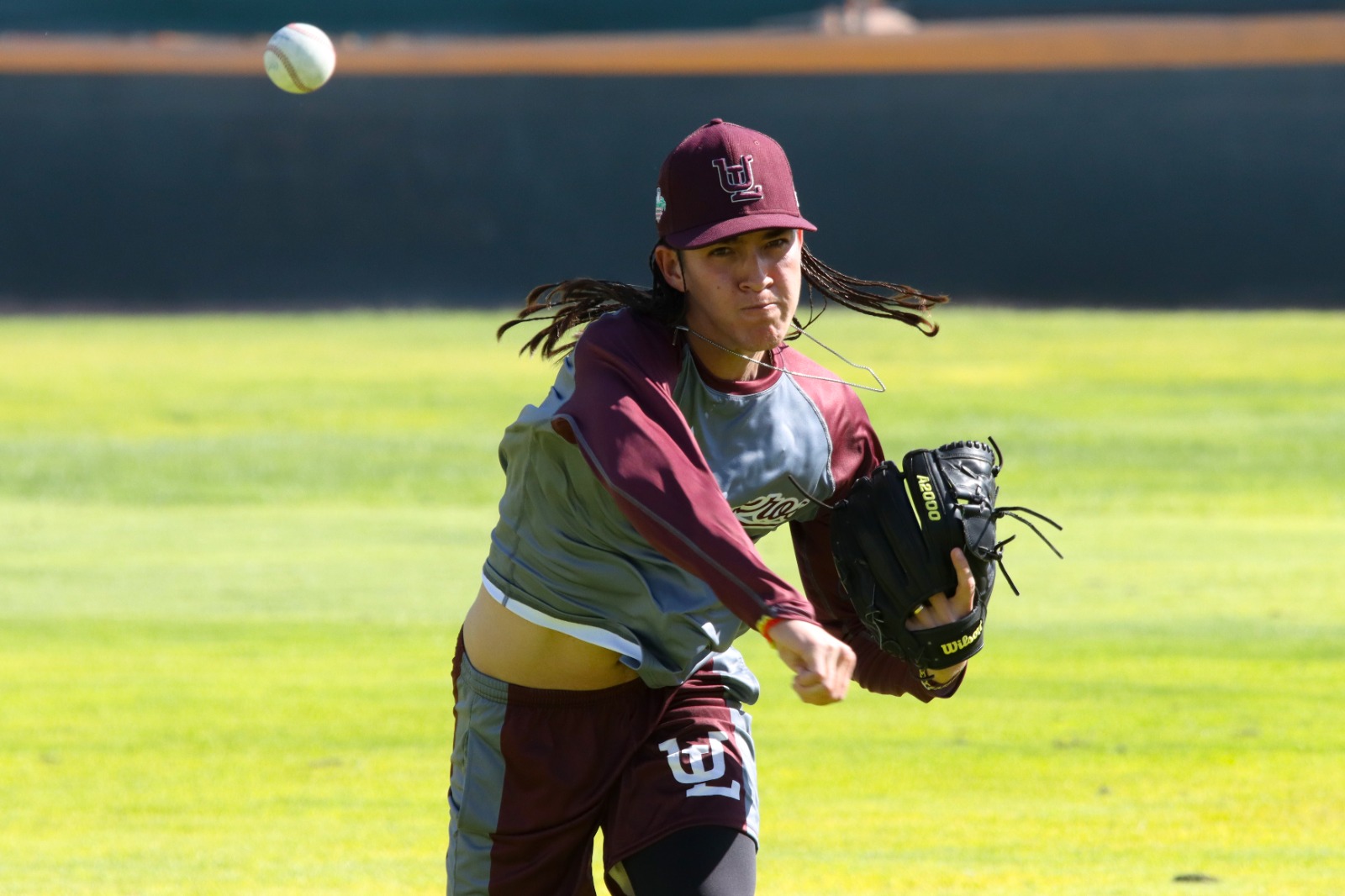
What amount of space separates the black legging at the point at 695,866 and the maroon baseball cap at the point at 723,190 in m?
0.99

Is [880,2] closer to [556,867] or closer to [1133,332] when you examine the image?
[1133,332]

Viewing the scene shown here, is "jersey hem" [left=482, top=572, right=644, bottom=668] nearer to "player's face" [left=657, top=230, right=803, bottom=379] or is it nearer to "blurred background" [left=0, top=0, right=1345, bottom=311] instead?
"player's face" [left=657, top=230, right=803, bottom=379]

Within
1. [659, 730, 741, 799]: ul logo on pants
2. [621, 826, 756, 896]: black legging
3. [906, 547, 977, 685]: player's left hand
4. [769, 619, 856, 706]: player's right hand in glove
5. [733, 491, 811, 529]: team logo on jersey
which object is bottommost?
[621, 826, 756, 896]: black legging

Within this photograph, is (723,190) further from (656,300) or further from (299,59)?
(299,59)

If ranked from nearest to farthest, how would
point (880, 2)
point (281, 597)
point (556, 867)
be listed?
A: point (556, 867) → point (281, 597) → point (880, 2)

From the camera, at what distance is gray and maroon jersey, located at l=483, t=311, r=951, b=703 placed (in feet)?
10.1

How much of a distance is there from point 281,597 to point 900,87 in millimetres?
19728

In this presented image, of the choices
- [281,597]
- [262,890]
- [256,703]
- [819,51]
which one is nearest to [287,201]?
[819,51]

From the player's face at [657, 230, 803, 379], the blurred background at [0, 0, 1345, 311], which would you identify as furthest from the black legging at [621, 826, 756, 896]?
the blurred background at [0, 0, 1345, 311]

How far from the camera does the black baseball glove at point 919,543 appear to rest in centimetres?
341

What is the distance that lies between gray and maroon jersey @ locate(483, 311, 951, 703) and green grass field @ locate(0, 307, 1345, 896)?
1840 millimetres

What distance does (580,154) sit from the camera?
28766mm

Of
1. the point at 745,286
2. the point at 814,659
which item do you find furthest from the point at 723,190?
the point at 814,659

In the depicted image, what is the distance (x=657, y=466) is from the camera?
2994 millimetres
